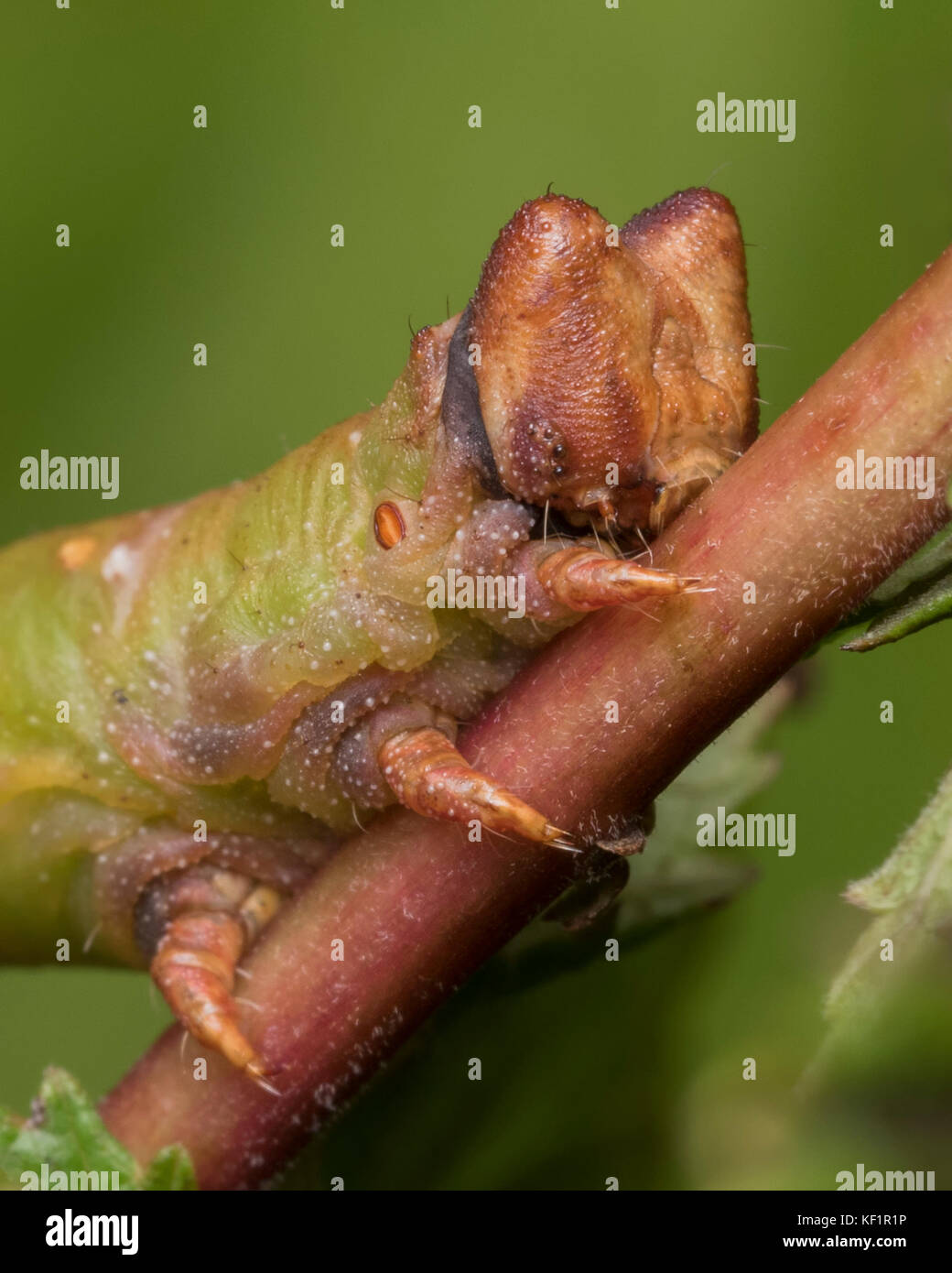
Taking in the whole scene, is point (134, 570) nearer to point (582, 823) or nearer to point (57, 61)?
point (582, 823)

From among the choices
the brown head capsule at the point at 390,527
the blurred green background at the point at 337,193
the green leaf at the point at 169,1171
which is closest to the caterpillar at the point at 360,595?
the brown head capsule at the point at 390,527

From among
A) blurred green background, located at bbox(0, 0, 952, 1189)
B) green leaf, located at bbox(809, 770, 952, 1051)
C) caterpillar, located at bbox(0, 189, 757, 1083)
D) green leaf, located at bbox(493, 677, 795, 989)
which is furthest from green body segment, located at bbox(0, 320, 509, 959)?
blurred green background, located at bbox(0, 0, 952, 1189)

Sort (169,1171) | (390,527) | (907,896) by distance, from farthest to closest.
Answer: (390,527)
(169,1171)
(907,896)

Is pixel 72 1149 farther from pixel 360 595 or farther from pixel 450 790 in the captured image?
pixel 360 595

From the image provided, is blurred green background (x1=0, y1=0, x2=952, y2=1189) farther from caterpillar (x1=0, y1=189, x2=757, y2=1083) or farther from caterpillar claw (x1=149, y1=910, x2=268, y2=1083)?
caterpillar claw (x1=149, y1=910, x2=268, y2=1083)

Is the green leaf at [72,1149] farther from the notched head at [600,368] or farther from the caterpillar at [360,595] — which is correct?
the notched head at [600,368]

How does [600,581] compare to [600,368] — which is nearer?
[600,581]

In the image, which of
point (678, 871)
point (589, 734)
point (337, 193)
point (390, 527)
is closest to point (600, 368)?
point (390, 527)

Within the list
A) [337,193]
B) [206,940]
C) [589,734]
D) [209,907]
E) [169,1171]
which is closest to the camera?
[589,734]

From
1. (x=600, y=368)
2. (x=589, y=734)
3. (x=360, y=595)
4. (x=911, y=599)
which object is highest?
(x=600, y=368)
